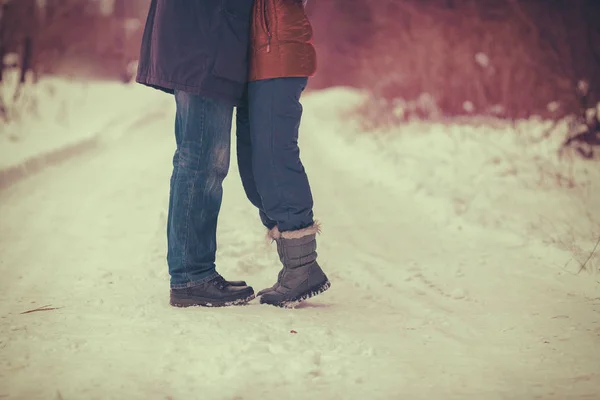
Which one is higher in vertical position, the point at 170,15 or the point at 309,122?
the point at 170,15

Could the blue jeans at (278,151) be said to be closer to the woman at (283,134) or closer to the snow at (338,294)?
the woman at (283,134)

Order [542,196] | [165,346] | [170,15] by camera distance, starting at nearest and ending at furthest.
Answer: [165,346], [170,15], [542,196]

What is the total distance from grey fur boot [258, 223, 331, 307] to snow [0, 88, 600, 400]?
0.07m

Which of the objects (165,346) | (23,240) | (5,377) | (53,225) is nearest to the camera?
(5,377)

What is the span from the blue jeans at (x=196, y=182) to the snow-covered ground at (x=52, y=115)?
11.9 ft

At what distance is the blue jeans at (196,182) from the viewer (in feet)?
7.48

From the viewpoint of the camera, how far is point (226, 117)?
234 centimetres

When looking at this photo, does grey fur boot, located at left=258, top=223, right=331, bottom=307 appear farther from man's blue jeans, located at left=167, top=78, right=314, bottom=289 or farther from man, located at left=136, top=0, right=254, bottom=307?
man, located at left=136, top=0, right=254, bottom=307

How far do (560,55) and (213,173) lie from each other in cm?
525

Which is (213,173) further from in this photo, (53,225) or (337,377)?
(53,225)

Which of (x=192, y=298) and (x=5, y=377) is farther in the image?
(x=192, y=298)

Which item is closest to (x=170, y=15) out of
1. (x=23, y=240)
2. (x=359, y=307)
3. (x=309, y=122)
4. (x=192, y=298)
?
(x=192, y=298)

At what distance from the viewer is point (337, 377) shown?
1711mm

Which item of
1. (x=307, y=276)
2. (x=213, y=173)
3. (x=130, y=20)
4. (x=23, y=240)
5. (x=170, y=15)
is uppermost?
(x=130, y=20)
